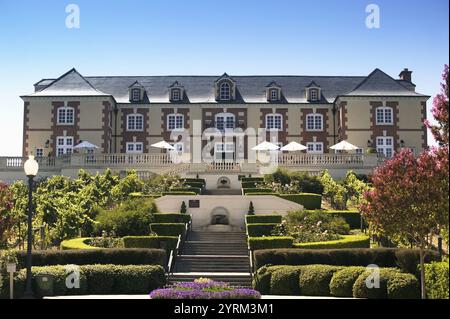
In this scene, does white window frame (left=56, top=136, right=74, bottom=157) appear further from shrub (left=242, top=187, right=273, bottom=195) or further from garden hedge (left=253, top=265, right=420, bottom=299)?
garden hedge (left=253, top=265, right=420, bottom=299)

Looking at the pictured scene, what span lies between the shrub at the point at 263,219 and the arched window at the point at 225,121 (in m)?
22.8

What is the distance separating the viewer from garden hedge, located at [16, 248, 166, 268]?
23.3m

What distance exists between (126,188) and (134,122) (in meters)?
17.7

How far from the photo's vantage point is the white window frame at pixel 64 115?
51.2 m

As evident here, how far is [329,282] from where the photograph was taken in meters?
21.9

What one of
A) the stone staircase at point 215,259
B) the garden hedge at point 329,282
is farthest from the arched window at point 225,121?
the garden hedge at point 329,282

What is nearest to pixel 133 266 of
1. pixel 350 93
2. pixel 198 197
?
pixel 198 197

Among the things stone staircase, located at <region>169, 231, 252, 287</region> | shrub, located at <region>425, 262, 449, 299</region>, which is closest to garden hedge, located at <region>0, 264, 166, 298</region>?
stone staircase, located at <region>169, 231, 252, 287</region>

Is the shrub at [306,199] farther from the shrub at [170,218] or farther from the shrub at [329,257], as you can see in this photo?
the shrub at [329,257]

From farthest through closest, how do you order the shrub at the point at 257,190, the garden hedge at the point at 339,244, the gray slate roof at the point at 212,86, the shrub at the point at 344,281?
the gray slate roof at the point at 212,86, the shrub at the point at 257,190, the garden hedge at the point at 339,244, the shrub at the point at 344,281

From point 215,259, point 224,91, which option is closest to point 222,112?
point 224,91

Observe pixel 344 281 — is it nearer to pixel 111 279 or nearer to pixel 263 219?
pixel 111 279

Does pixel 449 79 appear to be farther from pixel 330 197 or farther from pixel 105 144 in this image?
pixel 105 144
